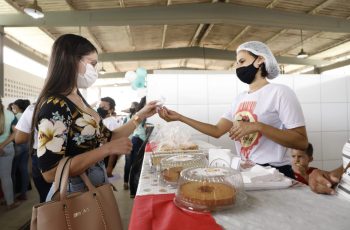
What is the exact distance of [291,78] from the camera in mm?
4414

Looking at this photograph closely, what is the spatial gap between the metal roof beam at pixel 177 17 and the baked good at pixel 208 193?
18.4 ft

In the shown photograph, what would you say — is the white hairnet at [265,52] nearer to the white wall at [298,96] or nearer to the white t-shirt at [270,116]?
the white t-shirt at [270,116]

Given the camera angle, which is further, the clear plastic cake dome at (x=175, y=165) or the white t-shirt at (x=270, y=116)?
the white t-shirt at (x=270, y=116)

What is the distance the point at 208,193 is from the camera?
0.90 meters

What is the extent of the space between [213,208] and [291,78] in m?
4.04

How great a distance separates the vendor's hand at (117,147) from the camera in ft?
4.12

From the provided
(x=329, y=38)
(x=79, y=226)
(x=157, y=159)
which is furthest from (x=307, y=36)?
(x=79, y=226)

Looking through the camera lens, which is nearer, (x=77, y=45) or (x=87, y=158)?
(x=87, y=158)

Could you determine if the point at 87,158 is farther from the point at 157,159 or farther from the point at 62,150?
the point at 157,159

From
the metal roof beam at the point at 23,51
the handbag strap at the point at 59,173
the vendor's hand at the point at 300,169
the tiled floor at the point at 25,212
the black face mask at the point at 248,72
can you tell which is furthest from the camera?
the metal roof beam at the point at 23,51

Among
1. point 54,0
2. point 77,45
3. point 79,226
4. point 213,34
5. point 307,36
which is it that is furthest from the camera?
point 213,34

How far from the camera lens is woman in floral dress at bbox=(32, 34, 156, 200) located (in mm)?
1129

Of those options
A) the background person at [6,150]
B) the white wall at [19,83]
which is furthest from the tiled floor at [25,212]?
the white wall at [19,83]

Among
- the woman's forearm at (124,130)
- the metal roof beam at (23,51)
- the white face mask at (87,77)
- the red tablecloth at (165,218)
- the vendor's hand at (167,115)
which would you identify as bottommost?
the red tablecloth at (165,218)
